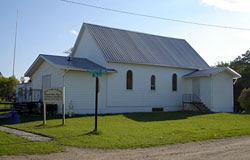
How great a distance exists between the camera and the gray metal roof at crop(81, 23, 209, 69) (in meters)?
Result: 24.4

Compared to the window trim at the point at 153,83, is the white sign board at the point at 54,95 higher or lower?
lower

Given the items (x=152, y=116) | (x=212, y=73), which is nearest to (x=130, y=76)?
(x=152, y=116)

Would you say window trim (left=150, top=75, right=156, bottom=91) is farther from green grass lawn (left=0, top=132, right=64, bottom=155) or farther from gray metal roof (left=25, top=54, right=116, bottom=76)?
green grass lawn (left=0, top=132, right=64, bottom=155)

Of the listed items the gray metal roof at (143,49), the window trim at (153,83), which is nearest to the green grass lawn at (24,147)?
the gray metal roof at (143,49)

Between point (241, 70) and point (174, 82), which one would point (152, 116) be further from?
point (241, 70)

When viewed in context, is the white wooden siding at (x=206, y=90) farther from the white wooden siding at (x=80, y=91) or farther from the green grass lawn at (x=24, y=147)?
the green grass lawn at (x=24, y=147)

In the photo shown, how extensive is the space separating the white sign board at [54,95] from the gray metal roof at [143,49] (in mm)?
8108

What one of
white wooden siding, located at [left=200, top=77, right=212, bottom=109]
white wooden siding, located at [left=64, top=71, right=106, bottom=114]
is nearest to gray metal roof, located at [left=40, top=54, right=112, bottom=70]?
white wooden siding, located at [left=64, top=71, right=106, bottom=114]

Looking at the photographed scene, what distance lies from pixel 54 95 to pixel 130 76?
33.8ft

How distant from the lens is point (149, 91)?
1004 inches

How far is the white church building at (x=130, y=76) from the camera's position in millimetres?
21481

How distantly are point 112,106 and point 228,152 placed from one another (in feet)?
49.5

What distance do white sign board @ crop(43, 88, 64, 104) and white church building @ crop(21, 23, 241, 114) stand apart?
176 inches

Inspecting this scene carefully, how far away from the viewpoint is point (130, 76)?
24.4 metres
